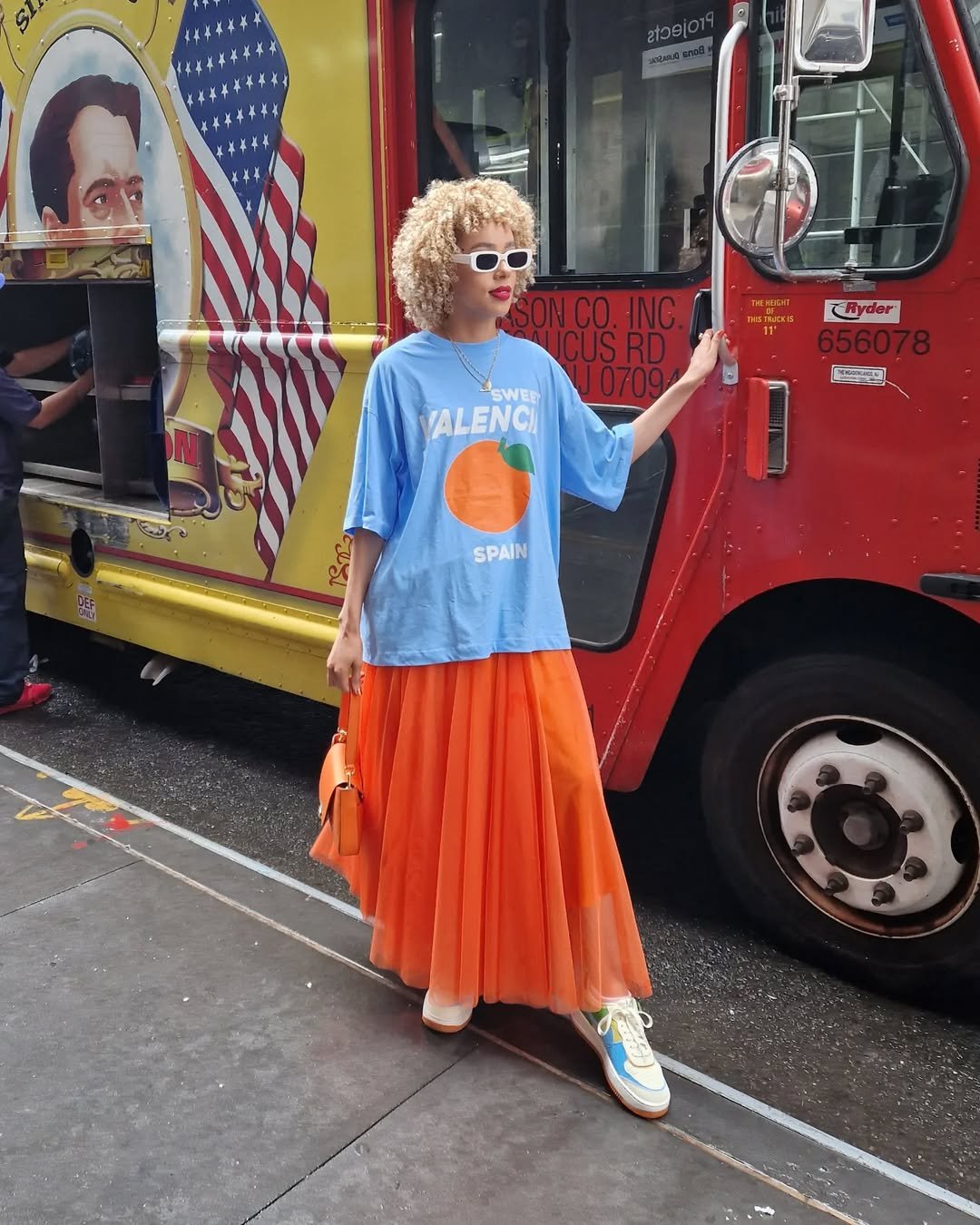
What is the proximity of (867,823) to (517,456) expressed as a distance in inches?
46.7

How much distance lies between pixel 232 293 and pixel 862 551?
2265 mm

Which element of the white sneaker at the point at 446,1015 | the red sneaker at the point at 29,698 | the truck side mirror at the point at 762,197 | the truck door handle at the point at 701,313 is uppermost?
the truck side mirror at the point at 762,197

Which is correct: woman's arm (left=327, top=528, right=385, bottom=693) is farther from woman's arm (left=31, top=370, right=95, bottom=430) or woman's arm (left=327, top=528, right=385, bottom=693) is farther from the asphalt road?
woman's arm (left=31, top=370, right=95, bottom=430)

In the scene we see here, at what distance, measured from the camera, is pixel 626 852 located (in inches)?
150

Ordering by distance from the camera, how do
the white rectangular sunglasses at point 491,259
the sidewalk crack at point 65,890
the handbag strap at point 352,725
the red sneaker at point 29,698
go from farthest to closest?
the red sneaker at point 29,698
the sidewalk crack at point 65,890
the handbag strap at point 352,725
the white rectangular sunglasses at point 491,259

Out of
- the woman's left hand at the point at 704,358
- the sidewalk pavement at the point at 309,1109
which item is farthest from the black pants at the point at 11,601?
the woman's left hand at the point at 704,358

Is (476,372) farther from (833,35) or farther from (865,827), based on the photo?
(865,827)

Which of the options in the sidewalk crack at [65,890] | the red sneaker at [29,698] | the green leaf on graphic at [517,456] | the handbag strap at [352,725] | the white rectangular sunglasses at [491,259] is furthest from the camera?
the red sneaker at [29,698]

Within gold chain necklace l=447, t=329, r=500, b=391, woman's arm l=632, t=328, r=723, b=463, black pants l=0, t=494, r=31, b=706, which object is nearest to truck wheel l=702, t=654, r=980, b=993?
woman's arm l=632, t=328, r=723, b=463

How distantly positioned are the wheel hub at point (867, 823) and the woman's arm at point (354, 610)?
109 cm

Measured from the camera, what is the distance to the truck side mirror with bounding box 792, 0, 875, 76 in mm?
2291

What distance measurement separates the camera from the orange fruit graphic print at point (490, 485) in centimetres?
249

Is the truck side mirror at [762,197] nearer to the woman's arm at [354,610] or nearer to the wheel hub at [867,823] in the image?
the woman's arm at [354,610]

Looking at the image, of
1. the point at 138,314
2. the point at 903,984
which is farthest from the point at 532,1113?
the point at 138,314
